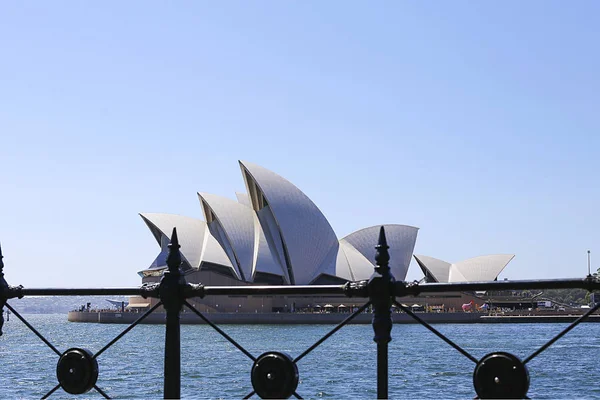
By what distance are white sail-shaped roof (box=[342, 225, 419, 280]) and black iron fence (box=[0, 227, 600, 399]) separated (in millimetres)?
73651

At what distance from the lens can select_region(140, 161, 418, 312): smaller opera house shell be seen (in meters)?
63.8

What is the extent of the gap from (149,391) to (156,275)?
5628 centimetres

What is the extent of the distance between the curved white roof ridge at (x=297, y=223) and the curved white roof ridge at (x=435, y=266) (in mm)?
18948

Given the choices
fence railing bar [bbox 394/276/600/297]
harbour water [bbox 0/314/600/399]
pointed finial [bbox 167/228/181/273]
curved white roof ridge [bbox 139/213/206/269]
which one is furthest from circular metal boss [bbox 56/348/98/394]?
curved white roof ridge [bbox 139/213/206/269]

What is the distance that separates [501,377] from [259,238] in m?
62.5

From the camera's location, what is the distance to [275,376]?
326cm

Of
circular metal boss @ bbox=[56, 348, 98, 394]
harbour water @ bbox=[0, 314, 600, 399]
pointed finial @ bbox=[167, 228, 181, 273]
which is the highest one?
pointed finial @ bbox=[167, 228, 181, 273]

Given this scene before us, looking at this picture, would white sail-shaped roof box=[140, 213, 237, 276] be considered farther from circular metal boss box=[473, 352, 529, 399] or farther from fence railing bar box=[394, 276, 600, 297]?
circular metal boss box=[473, 352, 529, 399]

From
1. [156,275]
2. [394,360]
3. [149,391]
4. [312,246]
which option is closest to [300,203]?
[312,246]

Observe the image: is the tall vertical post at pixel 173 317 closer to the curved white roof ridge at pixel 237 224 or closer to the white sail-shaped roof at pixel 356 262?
the curved white roof ridge at pixel 237 224

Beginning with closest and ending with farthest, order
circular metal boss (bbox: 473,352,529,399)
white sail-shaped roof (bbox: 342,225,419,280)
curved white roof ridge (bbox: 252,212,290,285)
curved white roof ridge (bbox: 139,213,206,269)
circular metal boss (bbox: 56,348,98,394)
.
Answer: circular metal boss (bbox: 473,352,529,399)
circular metal boss (bbox: 56,348,98,394)
curved white roof ridge (bbox: 252,212,290,285)
curved white roof ridge (bbox: 139,213,206,269)
white sail-shaped roof (bbox: 342,225,419,280)

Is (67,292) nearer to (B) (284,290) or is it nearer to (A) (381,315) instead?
(B) (284,290)

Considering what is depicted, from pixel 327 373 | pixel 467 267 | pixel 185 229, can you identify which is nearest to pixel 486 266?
pixel 467 267

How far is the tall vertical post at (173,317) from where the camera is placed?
345 centimetres
